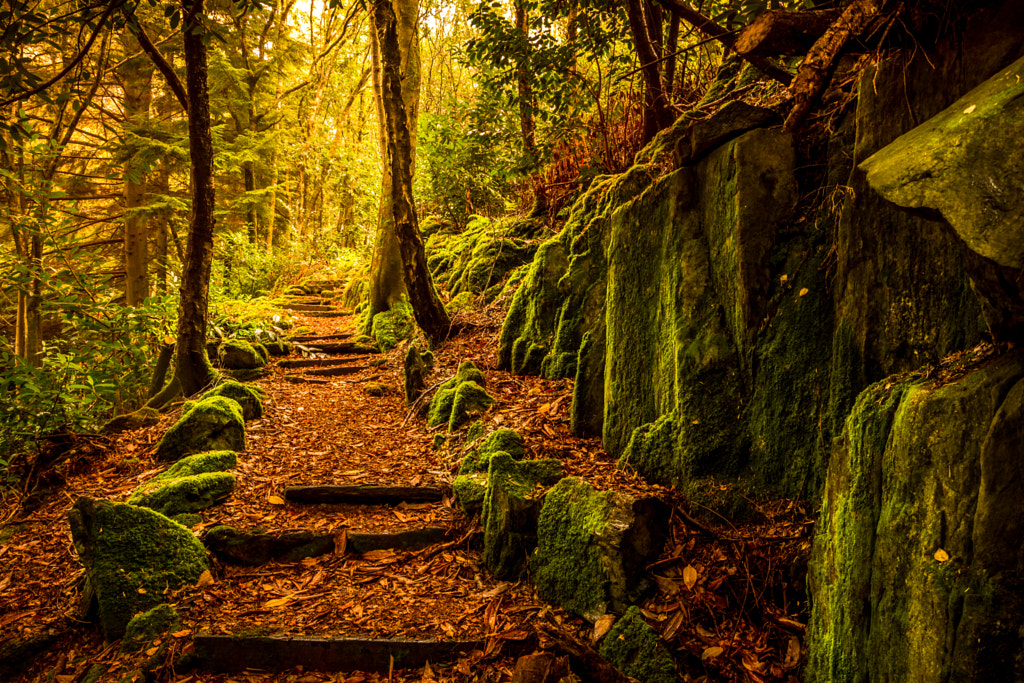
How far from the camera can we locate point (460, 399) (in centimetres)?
545

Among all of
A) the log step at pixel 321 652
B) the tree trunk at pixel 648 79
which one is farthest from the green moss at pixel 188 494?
the tree trunk at pixel 648 79

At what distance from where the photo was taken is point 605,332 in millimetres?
4465

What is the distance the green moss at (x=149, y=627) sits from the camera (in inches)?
119

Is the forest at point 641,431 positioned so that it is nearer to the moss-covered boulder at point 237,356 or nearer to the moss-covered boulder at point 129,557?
the moss-covered boulder at point 129,557

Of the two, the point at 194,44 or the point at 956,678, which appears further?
the point at 194,44

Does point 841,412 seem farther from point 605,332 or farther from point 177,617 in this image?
point 177,617

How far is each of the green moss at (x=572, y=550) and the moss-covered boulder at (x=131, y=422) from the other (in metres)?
5.41

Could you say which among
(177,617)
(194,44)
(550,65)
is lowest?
(177,617)

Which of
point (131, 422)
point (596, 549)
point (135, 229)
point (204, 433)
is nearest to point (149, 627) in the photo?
point (204, 433)

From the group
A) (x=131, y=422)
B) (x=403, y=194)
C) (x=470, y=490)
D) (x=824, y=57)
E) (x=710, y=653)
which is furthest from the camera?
(x=403, y=194)

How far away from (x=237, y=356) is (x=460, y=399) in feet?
16.3

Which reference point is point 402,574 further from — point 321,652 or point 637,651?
point 637,651

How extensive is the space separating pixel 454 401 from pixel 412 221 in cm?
312

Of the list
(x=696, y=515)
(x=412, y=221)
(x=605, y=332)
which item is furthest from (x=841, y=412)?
(x=412, y=221)
